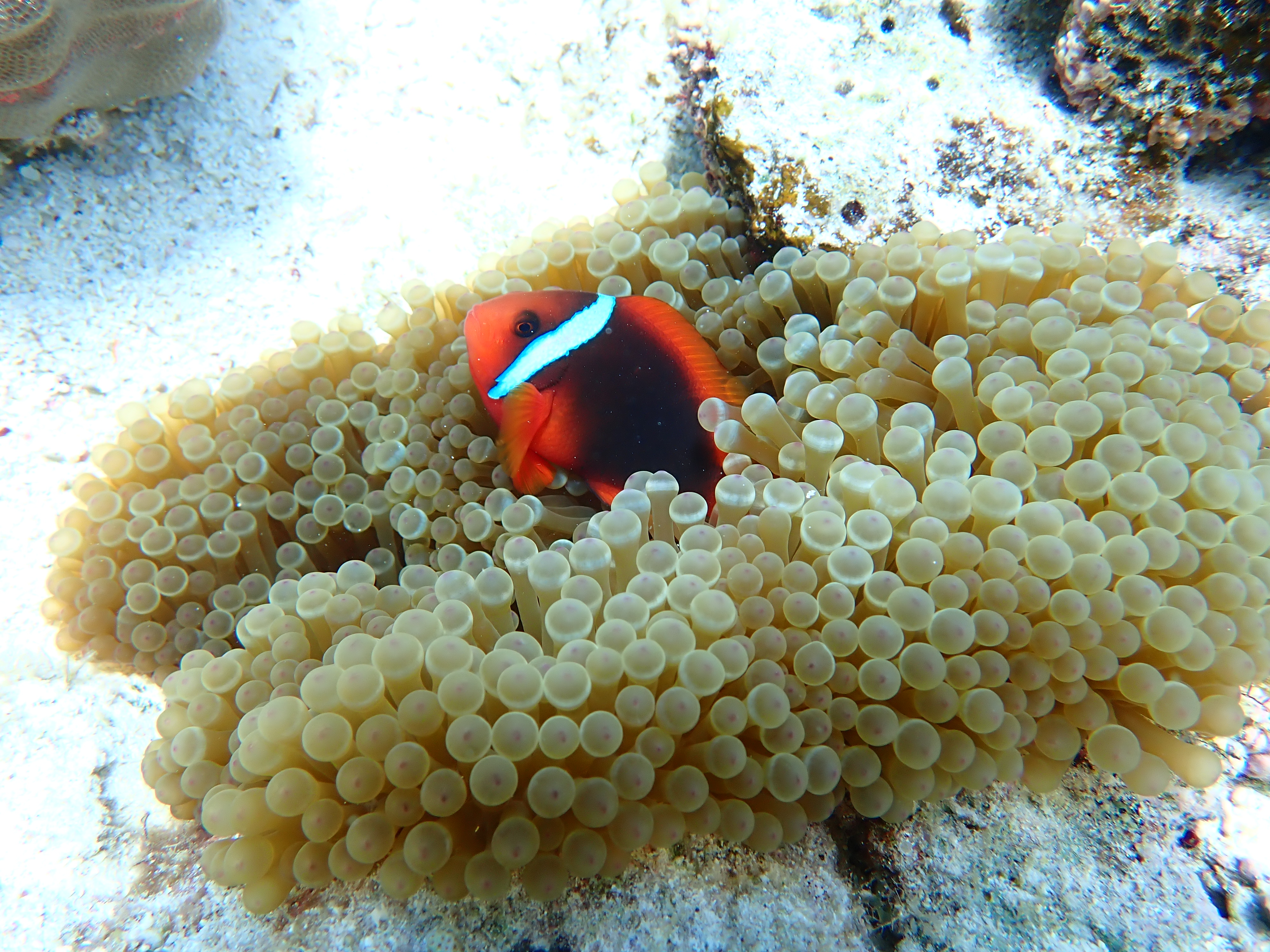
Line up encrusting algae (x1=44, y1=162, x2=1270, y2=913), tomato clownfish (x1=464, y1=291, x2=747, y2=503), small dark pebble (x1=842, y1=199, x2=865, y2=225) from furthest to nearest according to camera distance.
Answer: small dark pebble (x1=842, y1=199, x2=865, y2=225), tomato clownfish (x1=464, y1=291, x2=747, y2=503), encrusting algae (x1=44, y1=162, x2=1270, y2=913)

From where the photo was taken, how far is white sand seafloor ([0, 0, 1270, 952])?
1.04 m

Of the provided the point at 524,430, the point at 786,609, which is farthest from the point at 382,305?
the point at 786,609

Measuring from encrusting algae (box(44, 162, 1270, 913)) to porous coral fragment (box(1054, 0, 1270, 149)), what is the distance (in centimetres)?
48

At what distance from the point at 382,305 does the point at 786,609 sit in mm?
1829

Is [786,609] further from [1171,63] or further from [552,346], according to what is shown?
[1171,63]

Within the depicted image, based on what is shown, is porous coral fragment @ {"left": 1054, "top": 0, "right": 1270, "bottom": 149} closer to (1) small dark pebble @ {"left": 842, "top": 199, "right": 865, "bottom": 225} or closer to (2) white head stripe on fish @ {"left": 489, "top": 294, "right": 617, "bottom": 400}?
(1) small dark pebble @ {"left": 842, "top": 199, "right": 865, "bottom": 225}

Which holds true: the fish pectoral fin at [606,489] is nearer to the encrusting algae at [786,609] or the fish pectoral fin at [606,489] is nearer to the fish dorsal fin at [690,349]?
the encrusting algae at [786,609]

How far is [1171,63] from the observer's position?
164 centimetres

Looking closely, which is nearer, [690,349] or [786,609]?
[786,609]

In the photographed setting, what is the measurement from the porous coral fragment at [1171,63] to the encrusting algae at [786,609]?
1.57ft

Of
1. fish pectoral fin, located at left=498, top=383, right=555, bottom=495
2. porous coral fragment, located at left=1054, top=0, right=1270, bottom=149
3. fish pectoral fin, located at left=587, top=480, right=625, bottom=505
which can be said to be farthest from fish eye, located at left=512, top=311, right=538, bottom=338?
porous coral fragment, located at left=1054, top=0, right=1270, bottom=149

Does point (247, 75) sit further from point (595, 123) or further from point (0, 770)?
point (0, 770)

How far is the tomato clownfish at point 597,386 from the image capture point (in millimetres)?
1543

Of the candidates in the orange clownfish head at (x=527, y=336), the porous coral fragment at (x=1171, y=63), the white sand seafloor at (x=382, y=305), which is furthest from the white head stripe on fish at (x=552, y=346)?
the porous coral fragment at (x=1171, y=63)
